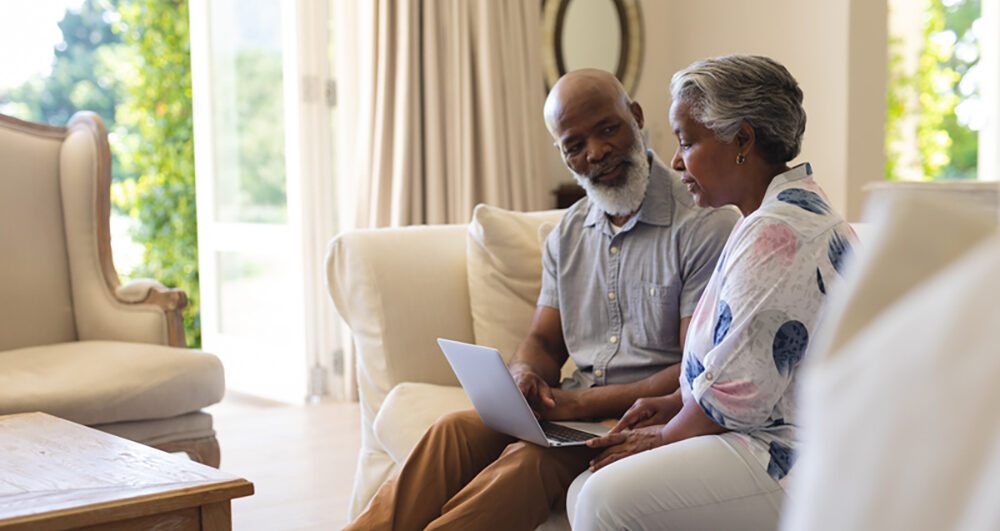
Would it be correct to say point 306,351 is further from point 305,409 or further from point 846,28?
point 846,28

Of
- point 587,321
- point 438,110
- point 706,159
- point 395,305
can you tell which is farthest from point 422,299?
point 438,110

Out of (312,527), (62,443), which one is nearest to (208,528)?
(62,443)

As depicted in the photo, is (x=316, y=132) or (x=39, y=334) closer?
(x=39, y=334)

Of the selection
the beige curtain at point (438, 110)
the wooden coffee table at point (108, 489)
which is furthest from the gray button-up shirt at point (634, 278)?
the beige curtain at point (438, 110)

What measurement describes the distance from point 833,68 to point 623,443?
2.95m

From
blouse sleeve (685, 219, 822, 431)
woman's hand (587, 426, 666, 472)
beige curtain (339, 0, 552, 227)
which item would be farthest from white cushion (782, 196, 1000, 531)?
beige curtain (339, 0, 552, 227)

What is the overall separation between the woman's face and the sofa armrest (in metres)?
0.92

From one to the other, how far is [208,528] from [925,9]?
802cm

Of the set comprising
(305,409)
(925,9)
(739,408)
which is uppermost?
(925,9)

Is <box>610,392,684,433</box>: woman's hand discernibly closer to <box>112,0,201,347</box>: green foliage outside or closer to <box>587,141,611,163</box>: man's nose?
<box>587,141,611,163</box>: man's nose

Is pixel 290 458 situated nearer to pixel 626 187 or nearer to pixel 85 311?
pixel 85 311

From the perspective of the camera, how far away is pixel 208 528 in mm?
1508

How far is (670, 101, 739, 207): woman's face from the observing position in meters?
1.57

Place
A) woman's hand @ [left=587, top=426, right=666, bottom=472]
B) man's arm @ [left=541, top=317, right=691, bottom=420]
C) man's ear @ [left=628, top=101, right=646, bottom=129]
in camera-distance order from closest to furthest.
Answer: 1. woman's hand @ [left=587, top=426, right=666, bottom=472]
2. man's arm @ [left=541, top=317, right=691, bottom=420]
3. man's ear @ [left=628, top=101, right=646, bottom=129]
